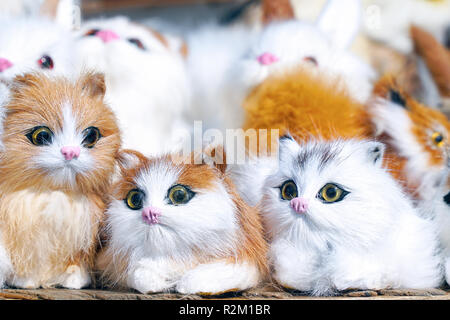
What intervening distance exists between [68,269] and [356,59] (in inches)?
42.2

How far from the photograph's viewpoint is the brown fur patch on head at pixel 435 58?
1783mm

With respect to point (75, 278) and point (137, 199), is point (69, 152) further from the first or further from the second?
point (75, 278)

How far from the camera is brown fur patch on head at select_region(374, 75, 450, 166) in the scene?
1.34 metres

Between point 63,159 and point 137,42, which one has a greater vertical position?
point 137,42

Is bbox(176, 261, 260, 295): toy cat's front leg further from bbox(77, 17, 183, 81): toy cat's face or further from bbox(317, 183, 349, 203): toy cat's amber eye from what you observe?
bbox(77, 17, 183, 81): toy cat's face

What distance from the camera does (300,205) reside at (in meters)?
0.99

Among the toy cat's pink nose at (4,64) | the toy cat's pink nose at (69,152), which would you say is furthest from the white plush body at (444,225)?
the toy cat's pink nose at (4,64)

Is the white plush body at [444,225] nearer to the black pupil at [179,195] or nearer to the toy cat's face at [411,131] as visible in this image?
the toy cat's face at [411,131]

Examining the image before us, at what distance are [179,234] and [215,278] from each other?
4.3 inches

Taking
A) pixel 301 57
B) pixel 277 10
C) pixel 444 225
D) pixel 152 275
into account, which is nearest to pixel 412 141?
pixel 444 225

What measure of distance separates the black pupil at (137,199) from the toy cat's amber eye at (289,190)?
30cm

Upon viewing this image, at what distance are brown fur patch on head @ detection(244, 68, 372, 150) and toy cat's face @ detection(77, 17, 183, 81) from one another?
320mm
